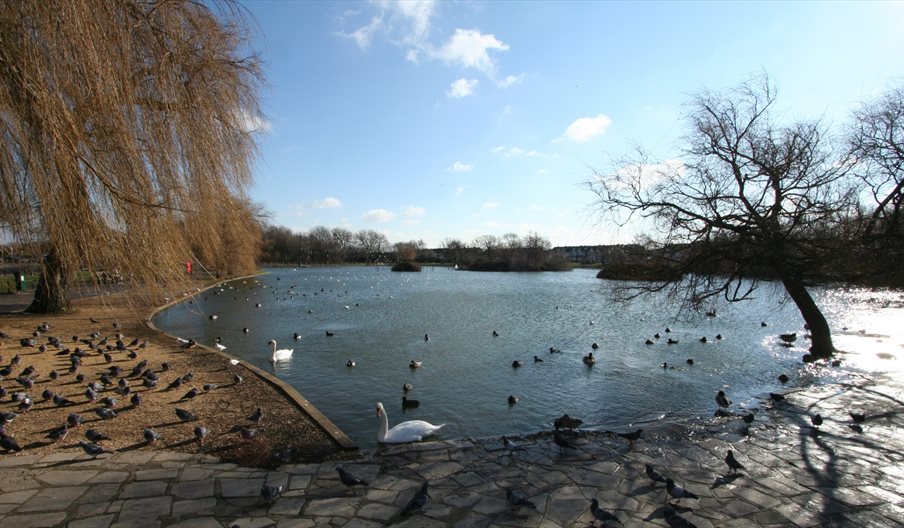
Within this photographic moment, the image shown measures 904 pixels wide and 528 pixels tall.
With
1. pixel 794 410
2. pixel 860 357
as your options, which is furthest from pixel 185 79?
pixel 860 357

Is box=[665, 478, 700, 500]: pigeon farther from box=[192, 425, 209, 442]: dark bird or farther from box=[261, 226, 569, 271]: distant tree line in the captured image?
box=[261, 226, 569, 271]: distant tree line

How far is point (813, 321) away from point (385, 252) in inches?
5075

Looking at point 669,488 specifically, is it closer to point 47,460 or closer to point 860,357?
point 47,460

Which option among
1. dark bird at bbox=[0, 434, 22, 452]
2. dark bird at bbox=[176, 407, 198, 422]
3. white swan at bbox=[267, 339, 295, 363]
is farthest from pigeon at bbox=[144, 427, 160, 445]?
white swan at bbox=[267, 339, 295, 363]

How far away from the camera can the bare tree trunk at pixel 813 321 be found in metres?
11.6

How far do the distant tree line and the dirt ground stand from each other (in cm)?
5610

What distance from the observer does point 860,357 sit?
42.0 feet

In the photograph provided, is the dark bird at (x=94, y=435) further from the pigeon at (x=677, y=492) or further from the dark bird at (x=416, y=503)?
the pigeon at (x=677, y=492)

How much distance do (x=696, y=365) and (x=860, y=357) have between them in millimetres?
4649

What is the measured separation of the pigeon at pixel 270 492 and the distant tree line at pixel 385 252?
208 ft

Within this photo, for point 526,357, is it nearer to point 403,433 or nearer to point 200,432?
point 403,433

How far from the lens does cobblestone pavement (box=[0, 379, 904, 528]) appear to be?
3791 mm

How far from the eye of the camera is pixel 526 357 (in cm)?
1337

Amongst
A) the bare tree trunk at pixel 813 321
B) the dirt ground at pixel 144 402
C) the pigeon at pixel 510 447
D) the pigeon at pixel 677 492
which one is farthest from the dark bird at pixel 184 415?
the bare tree trunk at pixel 813 321
